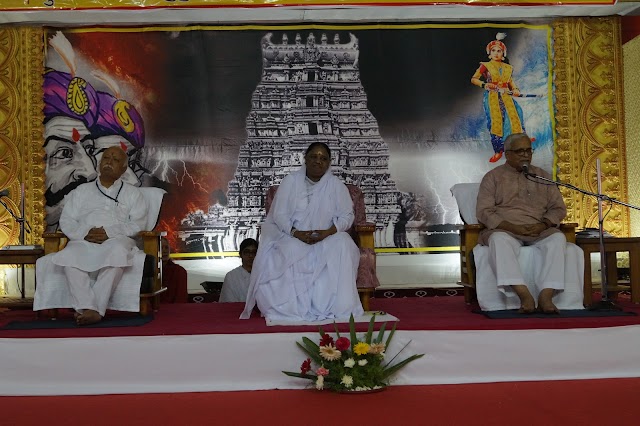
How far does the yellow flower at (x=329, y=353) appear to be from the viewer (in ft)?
13.1

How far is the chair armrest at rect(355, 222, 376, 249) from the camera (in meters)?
5.29

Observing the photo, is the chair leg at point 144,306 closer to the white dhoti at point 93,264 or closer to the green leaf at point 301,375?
the white dhoti at point 93,264

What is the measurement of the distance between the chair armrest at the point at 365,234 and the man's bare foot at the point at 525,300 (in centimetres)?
105

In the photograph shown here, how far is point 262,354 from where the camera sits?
425cm

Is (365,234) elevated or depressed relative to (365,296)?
elevated

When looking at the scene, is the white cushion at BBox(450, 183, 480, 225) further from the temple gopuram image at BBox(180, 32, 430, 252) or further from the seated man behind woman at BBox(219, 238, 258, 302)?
the temple gopuram image at BBox(180, 32, 430, 252)

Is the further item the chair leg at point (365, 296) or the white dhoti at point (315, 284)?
the chair leg at point (365, 296)

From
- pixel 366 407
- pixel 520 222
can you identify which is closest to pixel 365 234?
pixel 520 222

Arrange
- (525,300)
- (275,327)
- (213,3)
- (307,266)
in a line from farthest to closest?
(213,3) < (307,266) < (525,300) < (275,327)

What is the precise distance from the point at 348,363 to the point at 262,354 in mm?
569

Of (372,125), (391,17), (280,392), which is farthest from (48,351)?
(391,17)

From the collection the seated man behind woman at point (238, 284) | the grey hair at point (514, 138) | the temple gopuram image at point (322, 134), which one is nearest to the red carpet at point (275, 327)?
the seated man behind woman at point (238, 284)

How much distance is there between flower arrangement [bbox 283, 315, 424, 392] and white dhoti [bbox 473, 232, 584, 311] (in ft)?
3.76

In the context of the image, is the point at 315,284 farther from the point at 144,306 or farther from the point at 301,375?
the point at 144,306
